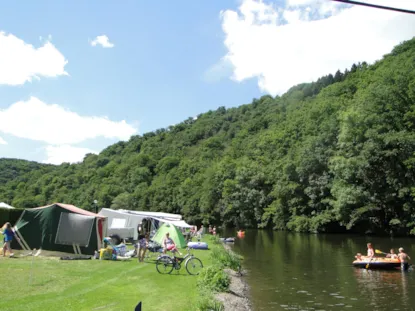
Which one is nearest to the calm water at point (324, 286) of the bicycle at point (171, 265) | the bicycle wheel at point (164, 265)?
Result: the bicycle at point (171, 265)

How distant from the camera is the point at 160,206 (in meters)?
108

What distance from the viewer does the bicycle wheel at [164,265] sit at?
626 inches

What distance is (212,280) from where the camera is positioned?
1394 centimetres

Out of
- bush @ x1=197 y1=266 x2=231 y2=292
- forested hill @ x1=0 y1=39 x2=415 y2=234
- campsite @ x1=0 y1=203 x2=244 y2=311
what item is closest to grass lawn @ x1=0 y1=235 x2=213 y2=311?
campsite @ x1=0 y1=203 x2=244 y2=311

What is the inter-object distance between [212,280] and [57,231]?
1122cm

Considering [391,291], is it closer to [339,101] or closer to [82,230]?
[82,230]

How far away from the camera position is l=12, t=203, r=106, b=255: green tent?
20688 mm

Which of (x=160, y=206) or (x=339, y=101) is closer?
(x=339, y=101)

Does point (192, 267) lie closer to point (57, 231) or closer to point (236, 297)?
point (236, 297)

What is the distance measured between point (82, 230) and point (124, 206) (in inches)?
3727

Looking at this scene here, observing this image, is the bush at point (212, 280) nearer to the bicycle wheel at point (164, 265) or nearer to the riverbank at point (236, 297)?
the riverbank at point (236, 297)

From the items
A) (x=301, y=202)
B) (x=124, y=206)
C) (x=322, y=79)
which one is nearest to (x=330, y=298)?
(x=301, y=202)

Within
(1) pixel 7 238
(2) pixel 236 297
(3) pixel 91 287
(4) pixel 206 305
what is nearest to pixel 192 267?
(2) pixel 236 297

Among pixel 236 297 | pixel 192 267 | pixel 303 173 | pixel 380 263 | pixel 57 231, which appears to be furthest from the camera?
pixel 303 173
